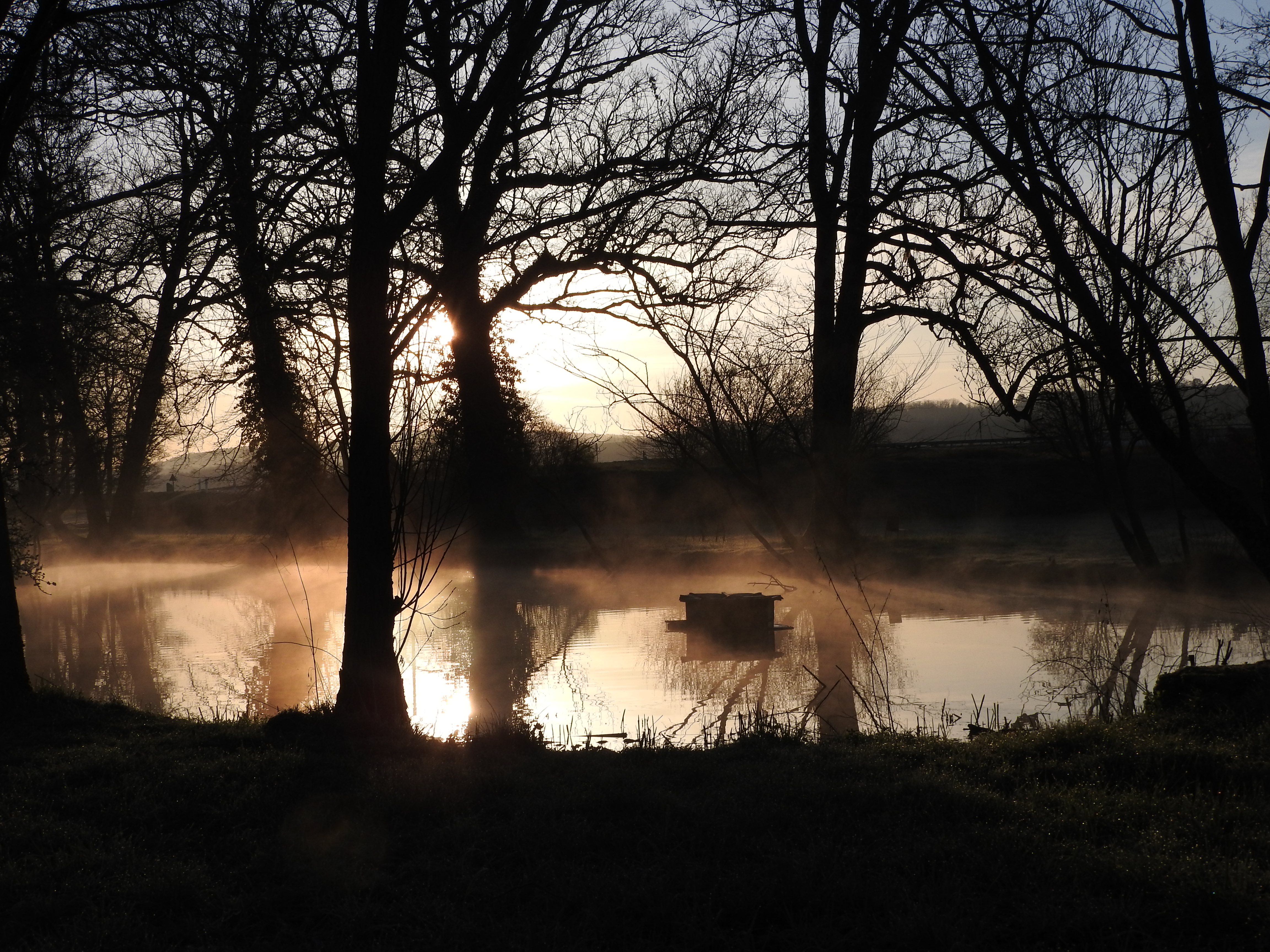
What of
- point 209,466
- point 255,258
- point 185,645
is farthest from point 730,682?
point 209,466

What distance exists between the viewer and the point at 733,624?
1078 centimetres

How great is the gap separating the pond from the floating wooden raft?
0.18 metres

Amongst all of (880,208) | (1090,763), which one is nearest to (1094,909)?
(1090,763)

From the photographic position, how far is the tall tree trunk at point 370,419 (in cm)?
595

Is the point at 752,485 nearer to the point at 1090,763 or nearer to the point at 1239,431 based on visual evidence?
the point at 1090,763

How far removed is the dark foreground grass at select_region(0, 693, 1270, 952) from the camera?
310cm

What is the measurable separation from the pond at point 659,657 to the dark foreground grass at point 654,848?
1801 mm

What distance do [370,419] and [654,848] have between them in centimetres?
338

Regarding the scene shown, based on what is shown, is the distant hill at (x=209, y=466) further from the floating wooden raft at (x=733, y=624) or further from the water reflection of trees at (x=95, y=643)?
the floating wooden raft at (x=733, y=624)

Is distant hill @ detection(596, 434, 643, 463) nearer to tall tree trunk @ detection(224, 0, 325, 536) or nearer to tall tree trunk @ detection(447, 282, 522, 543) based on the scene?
tall tree trunk @ detection(447, 282, 522, 543)

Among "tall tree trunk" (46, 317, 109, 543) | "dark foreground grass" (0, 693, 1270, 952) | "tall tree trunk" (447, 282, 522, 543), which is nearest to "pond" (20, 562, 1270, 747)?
"dark foreground grass" (0, 693, 1270, 952)

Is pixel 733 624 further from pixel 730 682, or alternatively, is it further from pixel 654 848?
pixel 654 848

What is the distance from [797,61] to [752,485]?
12.2 ft

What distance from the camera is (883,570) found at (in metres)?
16.5
